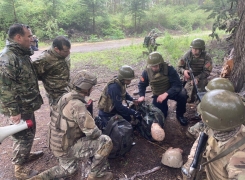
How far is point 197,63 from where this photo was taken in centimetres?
588

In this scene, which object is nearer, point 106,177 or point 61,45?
point 106,177

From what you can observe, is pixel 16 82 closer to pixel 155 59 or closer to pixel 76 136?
pixel 76 136

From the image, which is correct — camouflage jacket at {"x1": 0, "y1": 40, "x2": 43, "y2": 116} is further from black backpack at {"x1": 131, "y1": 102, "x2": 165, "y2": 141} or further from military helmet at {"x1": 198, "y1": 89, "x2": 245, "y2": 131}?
military helmet at {"x1": 198, "y1": 89, "x2": 245, "y2": 131}

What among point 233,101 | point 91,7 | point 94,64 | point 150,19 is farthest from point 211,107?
point 150,19

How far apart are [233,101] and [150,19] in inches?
903

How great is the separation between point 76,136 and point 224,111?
2158 mm

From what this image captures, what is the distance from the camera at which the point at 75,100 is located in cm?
320

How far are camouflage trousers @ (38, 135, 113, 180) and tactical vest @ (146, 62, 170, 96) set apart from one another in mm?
2035

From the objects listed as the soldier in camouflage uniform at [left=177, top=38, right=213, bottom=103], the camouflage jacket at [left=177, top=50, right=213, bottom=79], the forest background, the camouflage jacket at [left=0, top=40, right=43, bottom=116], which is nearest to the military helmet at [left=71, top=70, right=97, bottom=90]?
the camouflage jacket at [left=0, top=40, right=43, bottom=116]

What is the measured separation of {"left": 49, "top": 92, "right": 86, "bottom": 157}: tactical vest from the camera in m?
3.23

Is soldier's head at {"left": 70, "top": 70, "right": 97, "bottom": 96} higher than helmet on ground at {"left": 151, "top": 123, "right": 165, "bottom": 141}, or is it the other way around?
soldier's head at {"left": 70, "top": 70, "right": 97, "bottom": 96}

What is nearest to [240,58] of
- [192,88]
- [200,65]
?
[200,65]

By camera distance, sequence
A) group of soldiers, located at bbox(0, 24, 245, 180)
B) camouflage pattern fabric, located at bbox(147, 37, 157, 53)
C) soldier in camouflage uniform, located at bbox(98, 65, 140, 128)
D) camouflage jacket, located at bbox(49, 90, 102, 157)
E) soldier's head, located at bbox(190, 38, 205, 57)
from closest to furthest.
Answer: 1. group of soldiers, located at bbox(0, 24, 245, 180)
2. camouflage jacket, located at bbox(49, 90, 102, 157)
3. soldier in camouflage uniform, located at bbox(98, 65, 140, 128)
4. soldier's head, located at bbox(190, 38, 205, 57)
5. camouflage pattern fabric, located at bbox(147, 37, 157, 53)

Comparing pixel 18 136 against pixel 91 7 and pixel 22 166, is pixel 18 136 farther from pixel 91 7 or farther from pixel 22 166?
pixel 91 7
